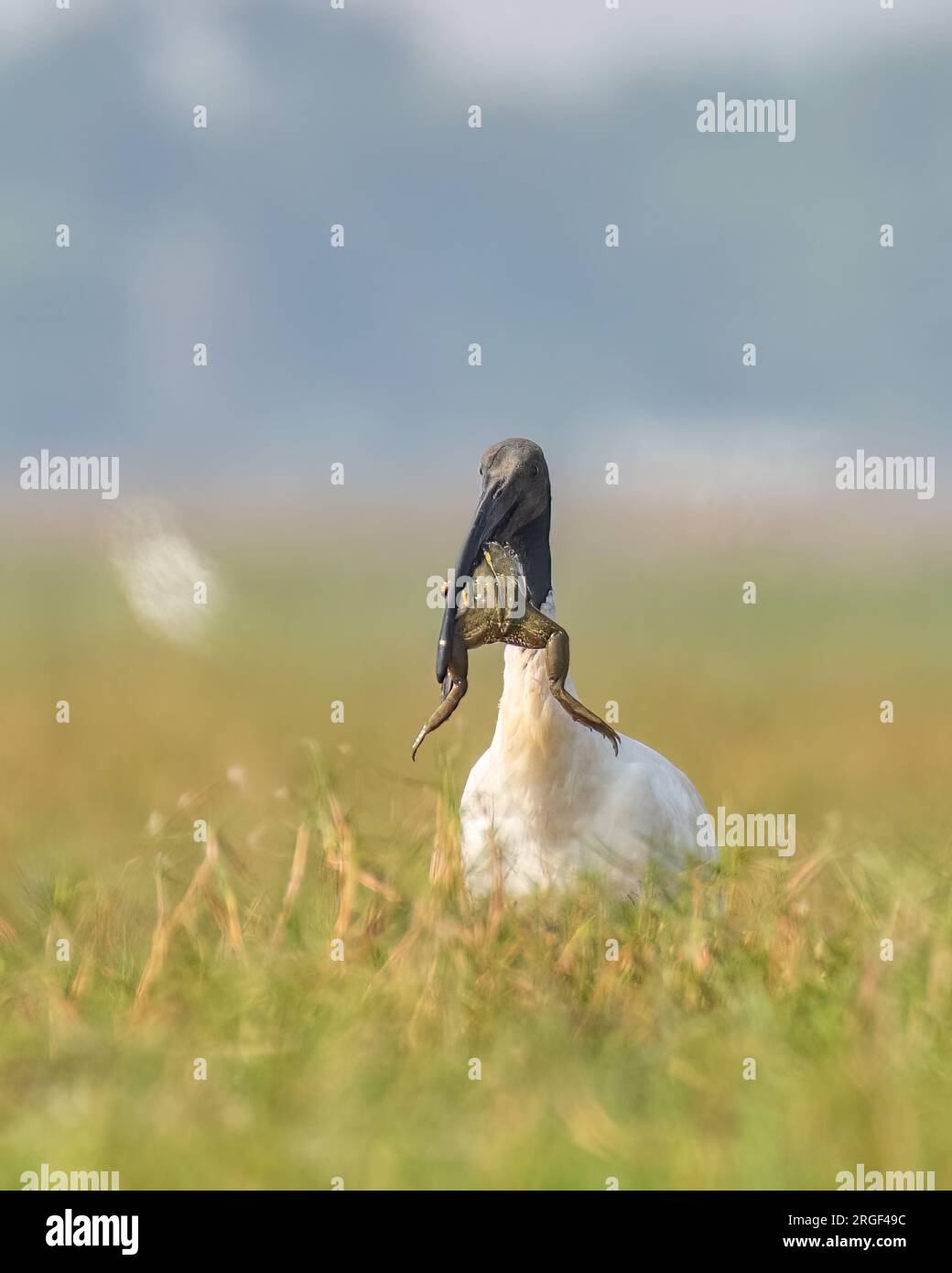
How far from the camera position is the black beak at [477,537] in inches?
275

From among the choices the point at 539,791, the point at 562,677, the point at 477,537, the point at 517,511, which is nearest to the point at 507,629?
the point at 562,677

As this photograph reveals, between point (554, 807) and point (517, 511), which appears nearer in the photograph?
point (554, 807)

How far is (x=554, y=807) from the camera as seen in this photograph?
7410 mm

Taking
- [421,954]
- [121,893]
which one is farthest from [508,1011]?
A: [121,893]

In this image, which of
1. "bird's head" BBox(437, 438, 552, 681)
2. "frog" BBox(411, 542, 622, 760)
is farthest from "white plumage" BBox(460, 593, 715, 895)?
"bird's head" BBox(437, 438, 552, 681)

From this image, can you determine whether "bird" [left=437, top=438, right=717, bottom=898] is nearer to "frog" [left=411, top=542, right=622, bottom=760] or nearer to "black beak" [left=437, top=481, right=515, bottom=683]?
"black beak" [left=437, top=481, right=515, bottom=683]

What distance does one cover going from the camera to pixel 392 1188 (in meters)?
4.89

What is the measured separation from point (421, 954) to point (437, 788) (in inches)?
50.3

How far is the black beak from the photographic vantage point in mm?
6996

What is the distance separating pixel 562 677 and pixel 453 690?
53 cm

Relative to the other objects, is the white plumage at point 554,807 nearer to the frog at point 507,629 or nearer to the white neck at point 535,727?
the white neck at point 535,727

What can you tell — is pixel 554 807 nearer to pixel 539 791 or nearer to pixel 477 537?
pixel 539 791

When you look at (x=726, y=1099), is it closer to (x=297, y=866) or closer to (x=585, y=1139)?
(x=585, y=1139)

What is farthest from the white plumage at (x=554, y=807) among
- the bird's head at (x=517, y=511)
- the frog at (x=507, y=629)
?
the bird's head at (x=517, y=511)
